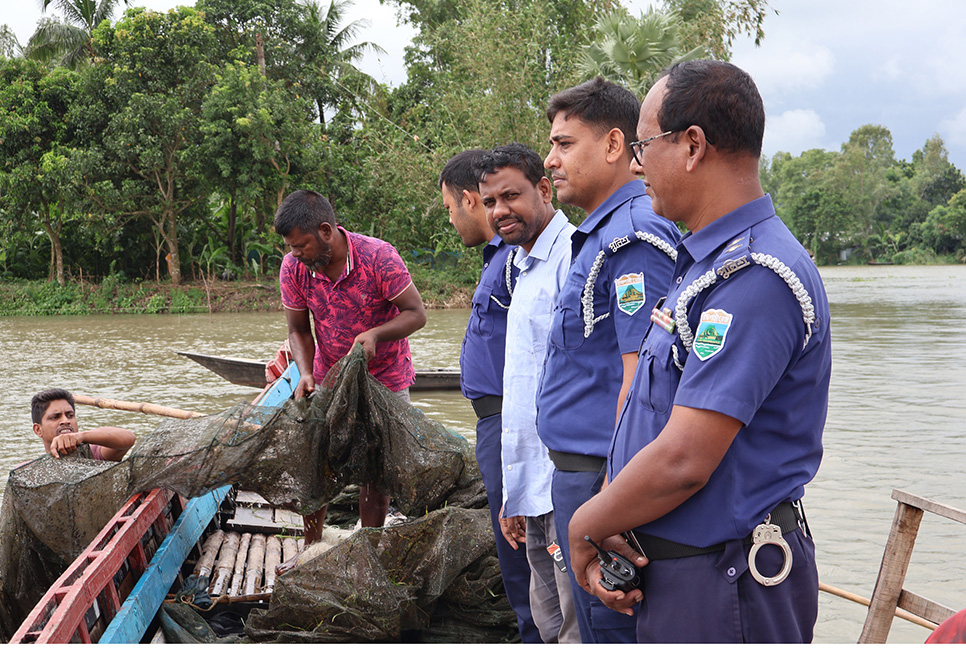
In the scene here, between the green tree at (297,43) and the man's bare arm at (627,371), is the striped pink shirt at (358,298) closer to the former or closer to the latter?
the man's bare arm at (627,371)

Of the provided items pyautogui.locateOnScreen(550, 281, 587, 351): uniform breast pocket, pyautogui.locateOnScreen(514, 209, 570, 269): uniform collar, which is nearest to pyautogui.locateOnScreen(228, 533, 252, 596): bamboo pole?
pyautogui.locateOnScreen(514, 209, 570, 269): uniform collar

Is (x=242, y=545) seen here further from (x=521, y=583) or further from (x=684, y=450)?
(x=684, y=450)

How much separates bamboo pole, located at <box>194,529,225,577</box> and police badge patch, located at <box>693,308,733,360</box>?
10.5 ft

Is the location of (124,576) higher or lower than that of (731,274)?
lower

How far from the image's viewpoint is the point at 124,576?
10.4 ft

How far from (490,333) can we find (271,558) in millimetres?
2151

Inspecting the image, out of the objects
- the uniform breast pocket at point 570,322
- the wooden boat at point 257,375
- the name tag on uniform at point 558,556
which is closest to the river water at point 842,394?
the wooden boat at point 257,375

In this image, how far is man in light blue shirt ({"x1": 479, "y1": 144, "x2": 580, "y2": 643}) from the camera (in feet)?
7.78

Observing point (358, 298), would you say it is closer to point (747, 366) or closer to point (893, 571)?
point (893, 571)

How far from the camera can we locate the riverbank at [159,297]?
2288cm

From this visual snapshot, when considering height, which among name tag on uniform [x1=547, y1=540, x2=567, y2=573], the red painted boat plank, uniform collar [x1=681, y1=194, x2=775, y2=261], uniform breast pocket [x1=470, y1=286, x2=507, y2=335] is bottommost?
the red painted boat plank

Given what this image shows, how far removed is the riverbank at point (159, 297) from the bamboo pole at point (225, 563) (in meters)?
18.6

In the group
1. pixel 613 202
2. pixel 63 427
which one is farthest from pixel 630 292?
pixel 63 427

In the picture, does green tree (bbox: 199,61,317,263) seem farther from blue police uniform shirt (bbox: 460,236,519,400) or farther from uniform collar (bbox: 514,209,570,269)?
uniform collar (bbox: 514,209,570,269)
